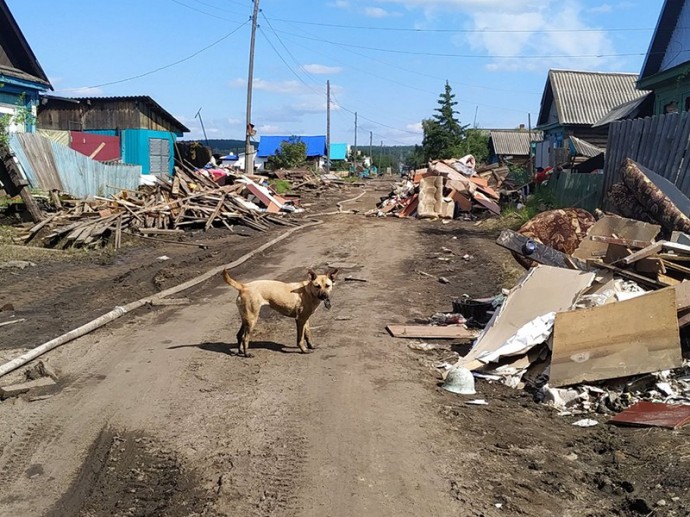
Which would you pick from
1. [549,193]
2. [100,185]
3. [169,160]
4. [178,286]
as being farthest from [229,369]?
[169,160]

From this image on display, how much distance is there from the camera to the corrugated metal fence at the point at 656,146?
1147 cm

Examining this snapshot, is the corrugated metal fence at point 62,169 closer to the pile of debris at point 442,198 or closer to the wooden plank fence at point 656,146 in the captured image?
the pile of debris at point 442,198

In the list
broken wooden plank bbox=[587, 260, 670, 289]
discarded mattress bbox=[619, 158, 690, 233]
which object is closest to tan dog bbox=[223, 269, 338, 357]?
broken wooden plank bbox=[587, 260, 670, 289]

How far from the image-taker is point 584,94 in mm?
34000

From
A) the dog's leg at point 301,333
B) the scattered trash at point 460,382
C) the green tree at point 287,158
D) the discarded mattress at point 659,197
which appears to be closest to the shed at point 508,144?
the green tree at point 287,158

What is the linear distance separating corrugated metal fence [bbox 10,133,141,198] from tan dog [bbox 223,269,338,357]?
45.9ft

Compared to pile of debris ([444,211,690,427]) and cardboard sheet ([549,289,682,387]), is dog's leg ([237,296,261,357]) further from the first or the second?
cardboard sheet ([549,289,682,387])

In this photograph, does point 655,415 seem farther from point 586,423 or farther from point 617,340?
point 617,340

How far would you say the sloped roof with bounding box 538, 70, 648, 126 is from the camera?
32.5 metres

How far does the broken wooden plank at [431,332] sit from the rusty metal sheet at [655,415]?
8.64 feet

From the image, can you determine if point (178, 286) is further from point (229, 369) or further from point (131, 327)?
point (229, 369)

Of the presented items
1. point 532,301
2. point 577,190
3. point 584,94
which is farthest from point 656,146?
point 584,94

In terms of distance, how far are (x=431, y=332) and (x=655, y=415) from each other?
125 inches

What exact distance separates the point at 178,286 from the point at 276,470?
7.15m
